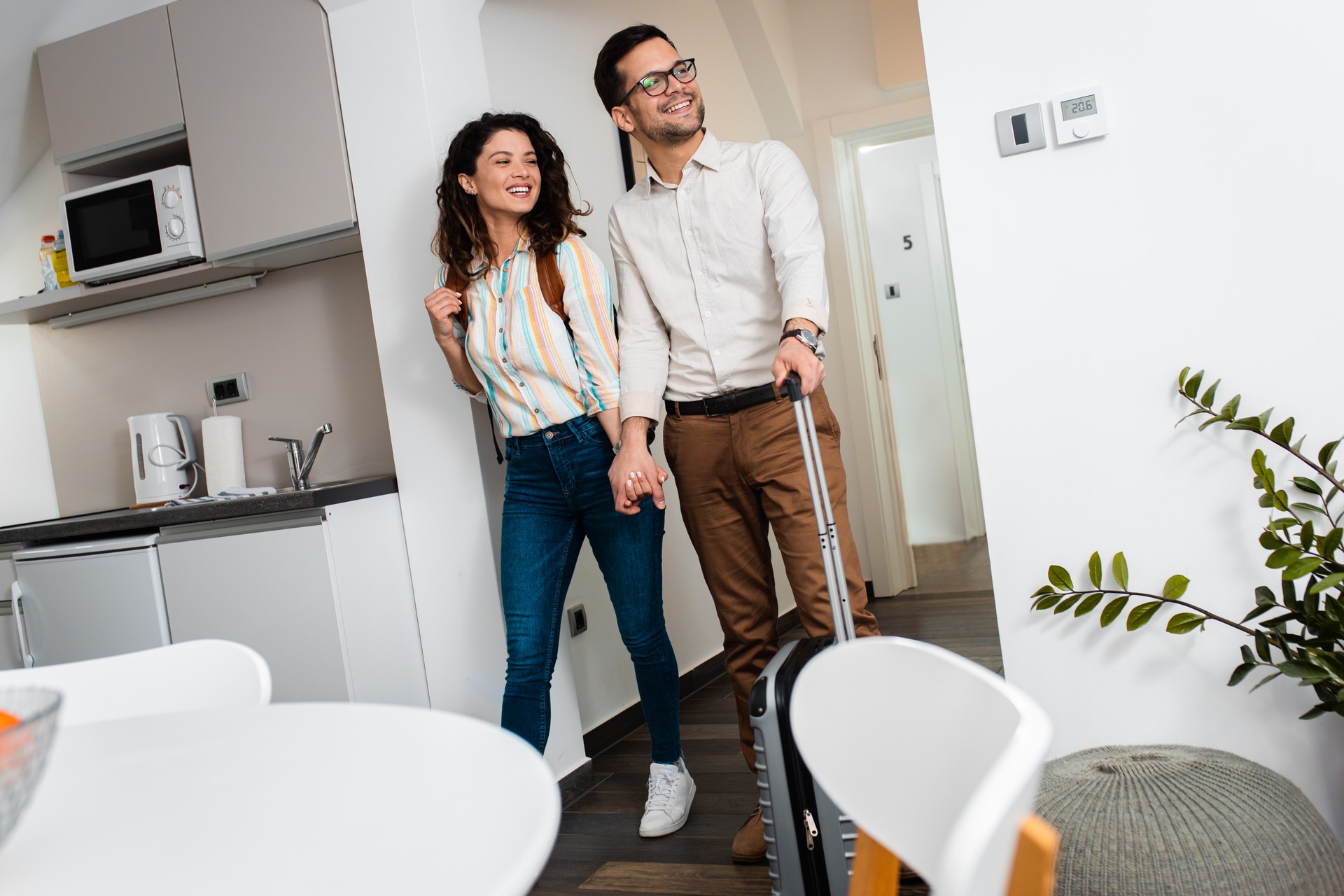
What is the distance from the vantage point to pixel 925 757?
0.71 meters

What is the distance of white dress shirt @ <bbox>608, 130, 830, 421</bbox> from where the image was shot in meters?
2.04

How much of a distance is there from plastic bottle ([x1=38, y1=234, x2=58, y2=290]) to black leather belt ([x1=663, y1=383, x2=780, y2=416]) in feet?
7.77

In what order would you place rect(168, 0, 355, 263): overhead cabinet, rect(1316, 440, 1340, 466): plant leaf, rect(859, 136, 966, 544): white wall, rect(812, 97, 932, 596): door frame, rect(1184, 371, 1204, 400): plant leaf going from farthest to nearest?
1. rect(859, 136, 966, 544): white wall
2. rect(812, 97, 932, 596): door frame
3. rect(168, 0, 355, 263): overhead cabinet
4. rect(1184, 371, 1204, 400): plant leaf
5. rect(1316, 440, 1340, 466): plant leaf

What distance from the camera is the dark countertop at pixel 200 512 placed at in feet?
8.21

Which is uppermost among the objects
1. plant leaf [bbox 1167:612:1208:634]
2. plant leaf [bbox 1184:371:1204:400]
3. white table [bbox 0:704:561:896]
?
plant leaf [bbox 1184:371:1204:400]

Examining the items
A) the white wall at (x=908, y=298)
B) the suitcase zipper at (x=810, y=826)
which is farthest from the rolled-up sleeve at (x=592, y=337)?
the white wall at (x=908, y=298)

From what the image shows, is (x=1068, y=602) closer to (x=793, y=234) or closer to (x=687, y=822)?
(x=793, y=234)

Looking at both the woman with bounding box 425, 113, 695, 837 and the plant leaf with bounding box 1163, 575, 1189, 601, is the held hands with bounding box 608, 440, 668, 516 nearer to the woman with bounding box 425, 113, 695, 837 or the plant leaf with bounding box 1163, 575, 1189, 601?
the woman with bounding box 425, 113, 695, 837

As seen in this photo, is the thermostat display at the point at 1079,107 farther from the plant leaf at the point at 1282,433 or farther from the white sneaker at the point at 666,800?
the white sneaker at the point at 666,800

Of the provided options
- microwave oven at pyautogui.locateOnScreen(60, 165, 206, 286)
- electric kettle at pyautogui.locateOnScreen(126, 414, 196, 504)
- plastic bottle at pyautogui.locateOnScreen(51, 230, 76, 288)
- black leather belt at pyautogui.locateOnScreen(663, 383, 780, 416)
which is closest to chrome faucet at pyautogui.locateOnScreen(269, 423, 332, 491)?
electric kettle at pyautogui.locateOnScreen(126, 414, 196, 504)

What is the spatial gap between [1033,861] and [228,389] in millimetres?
3275

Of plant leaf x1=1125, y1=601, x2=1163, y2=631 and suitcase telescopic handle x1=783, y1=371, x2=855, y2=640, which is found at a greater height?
suitcase telescopic handle x1=783, y1=371, x2=855, y2=640

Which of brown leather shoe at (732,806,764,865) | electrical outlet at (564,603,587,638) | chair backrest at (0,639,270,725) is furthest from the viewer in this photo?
electrical outlet at (564,603,587,638)

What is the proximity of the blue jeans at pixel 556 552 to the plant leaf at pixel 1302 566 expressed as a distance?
4.00 ft
